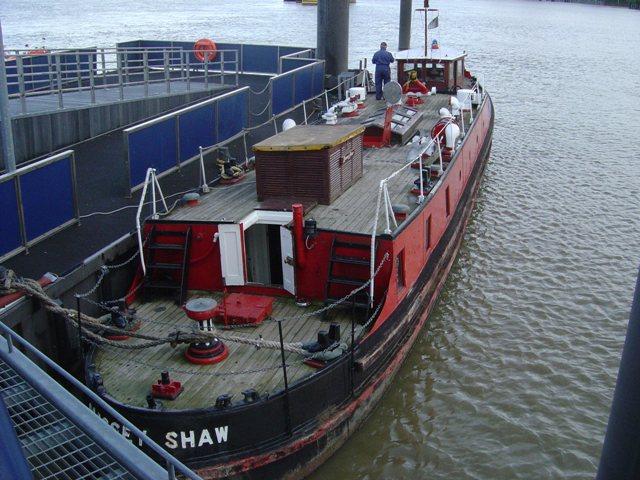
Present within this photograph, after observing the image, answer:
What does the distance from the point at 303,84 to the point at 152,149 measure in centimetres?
1076

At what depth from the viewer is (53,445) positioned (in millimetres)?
6113

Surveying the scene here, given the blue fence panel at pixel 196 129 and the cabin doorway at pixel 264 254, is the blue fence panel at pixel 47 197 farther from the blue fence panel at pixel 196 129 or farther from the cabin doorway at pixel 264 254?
the blue fence panel at pixel 196 129

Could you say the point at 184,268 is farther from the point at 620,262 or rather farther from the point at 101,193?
the point at 620,262

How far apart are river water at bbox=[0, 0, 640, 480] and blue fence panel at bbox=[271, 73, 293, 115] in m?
7.57

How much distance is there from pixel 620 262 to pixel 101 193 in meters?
12.8

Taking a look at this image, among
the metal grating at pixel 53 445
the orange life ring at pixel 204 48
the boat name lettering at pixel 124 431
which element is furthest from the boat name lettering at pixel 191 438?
the orange life ring at pixel 204 48

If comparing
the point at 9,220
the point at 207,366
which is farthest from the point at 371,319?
the point at 9,220

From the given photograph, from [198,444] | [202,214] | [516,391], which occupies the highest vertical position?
[202,214]

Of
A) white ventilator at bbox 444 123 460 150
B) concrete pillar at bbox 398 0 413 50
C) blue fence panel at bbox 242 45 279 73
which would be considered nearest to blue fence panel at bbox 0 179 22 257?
white ventilator at bbox 444 123 460 150

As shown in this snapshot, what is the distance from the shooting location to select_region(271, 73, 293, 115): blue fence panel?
2361cm

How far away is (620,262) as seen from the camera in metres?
17.5

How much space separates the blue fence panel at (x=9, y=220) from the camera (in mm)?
11820

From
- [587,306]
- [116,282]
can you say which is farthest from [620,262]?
[116,282]

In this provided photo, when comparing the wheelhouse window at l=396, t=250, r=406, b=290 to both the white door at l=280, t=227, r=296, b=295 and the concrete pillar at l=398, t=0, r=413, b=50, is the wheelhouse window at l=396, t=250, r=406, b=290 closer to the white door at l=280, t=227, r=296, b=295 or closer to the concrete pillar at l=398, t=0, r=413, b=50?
the white door at l=280, t=227, r=296, b=295
